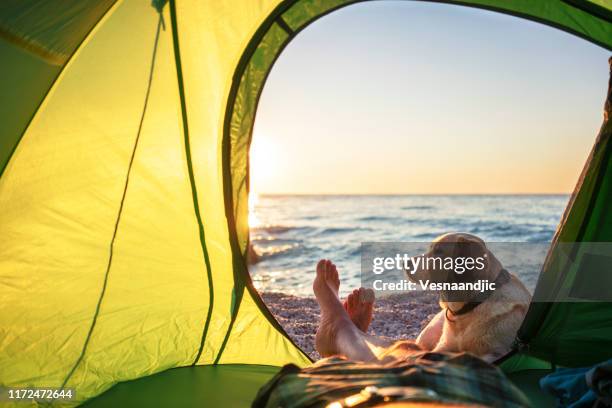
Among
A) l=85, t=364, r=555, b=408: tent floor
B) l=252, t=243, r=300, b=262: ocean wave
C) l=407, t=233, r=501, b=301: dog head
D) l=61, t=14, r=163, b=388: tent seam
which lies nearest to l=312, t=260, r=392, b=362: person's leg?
l=85, t=364, r=555, b=408: tent floor

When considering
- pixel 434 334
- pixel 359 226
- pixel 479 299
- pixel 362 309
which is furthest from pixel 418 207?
pixel 479 299

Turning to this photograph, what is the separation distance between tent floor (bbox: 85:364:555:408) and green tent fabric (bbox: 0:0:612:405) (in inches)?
1.0

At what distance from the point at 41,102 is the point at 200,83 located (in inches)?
20.2

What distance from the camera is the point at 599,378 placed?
1.29 meters

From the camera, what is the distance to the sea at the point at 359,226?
6332 millimetres

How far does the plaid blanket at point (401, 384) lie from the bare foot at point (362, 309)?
111 cm

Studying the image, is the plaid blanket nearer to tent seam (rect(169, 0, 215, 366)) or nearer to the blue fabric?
the blue fabric

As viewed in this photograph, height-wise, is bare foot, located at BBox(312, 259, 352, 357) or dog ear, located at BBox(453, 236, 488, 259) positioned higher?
dog ear, located at BBox(453, 236, 488, 259)

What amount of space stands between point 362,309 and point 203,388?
826 millimetres

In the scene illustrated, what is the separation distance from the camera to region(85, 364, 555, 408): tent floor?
1.63 metres

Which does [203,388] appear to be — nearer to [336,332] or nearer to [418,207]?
[336,332]

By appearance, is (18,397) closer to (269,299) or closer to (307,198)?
(269,299)

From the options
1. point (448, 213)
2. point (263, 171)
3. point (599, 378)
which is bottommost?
point (599, 378)

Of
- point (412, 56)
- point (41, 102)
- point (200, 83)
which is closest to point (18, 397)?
point (41, 102)
